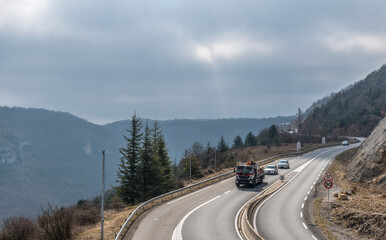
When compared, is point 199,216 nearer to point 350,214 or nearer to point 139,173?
point 350,214

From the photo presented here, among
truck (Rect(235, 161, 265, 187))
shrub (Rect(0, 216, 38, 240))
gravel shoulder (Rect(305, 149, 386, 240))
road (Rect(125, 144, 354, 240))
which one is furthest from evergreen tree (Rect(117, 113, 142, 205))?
gravel shoulder (Rect(305, 149, 386, 240))

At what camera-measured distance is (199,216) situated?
26984 mm

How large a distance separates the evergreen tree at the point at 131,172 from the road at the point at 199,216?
14.0 meters

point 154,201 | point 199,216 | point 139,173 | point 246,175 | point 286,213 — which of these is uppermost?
point 246,175

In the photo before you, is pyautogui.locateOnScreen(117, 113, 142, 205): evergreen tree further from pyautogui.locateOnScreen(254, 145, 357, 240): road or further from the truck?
pyautogui.locateOnScreen(254, 145, 357, 240): road

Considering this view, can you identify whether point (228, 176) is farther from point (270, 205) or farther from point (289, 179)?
point (270, 205)

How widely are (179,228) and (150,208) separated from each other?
25.0ft

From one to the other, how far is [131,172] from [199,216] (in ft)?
85.8

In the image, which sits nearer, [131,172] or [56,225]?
[56,225]

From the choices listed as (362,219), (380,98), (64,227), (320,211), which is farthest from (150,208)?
(380,98)

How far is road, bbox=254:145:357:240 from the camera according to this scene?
22.7 meters

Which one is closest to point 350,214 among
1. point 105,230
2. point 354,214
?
point 354,214

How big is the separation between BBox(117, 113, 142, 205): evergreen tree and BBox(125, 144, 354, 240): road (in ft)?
45.8

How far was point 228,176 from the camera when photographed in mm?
51750
